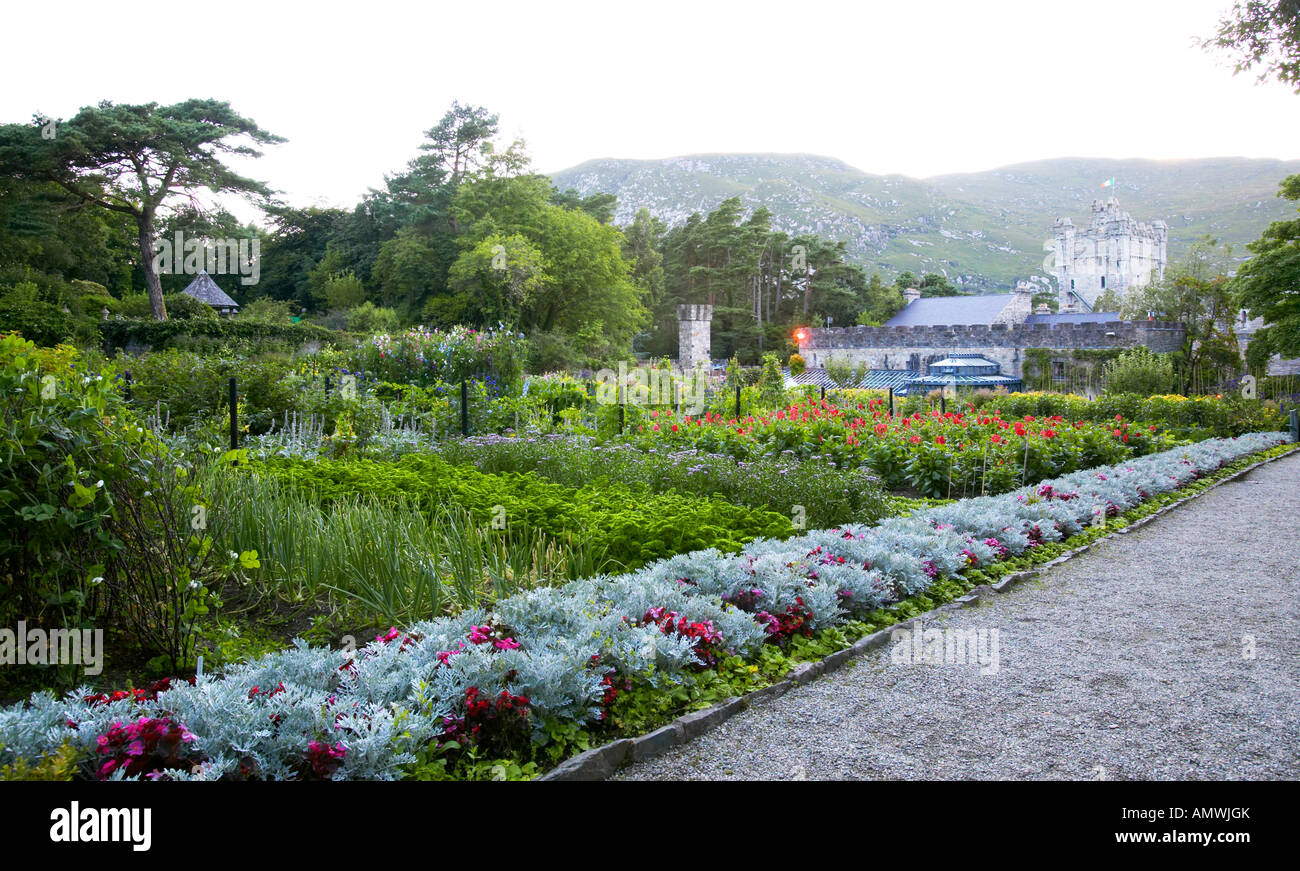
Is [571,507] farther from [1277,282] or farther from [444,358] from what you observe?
[1277,282]

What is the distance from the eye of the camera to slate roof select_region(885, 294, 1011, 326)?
38.5m

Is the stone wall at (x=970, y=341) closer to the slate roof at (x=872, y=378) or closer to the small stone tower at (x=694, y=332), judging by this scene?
the slate roof at (x=872, y=378)

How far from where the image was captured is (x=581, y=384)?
12.3m

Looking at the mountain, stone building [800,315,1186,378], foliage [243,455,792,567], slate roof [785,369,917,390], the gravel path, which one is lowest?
the gravel path

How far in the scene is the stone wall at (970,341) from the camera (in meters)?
26.7

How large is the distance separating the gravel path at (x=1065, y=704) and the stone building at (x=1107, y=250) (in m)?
75.4

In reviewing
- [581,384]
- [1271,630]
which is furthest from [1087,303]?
[1271,630]

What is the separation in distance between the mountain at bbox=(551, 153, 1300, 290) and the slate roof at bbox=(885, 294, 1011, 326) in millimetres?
67906

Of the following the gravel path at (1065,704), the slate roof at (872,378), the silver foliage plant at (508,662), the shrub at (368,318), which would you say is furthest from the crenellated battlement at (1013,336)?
the silver foliage plant at (508,662)

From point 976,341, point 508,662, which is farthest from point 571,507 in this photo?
point 976,341

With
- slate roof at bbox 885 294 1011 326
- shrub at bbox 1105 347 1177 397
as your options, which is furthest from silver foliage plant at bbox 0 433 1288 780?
slate roof at bbox 885 294 1011 326

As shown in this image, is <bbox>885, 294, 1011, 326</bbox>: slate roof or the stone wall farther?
<bbox>885, 294, 1011, 326</bbox>: slate roof

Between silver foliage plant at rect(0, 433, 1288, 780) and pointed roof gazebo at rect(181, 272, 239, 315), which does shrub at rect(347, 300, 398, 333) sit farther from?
silver foliage plant at rect(0, 433, 1288, 780)

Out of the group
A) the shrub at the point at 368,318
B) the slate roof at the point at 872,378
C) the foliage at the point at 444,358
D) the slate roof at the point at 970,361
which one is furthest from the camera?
the slate roof at the point at 872,378
